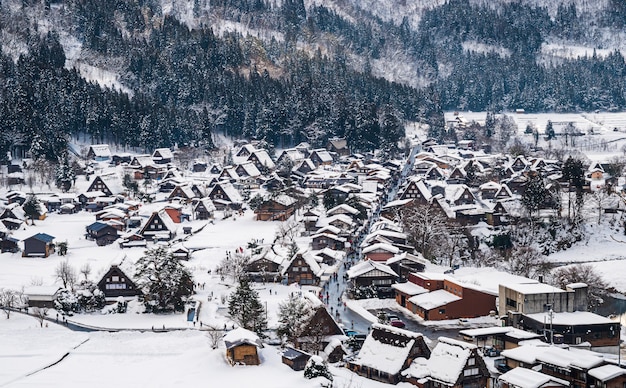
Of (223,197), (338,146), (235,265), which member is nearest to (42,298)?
(235,265)

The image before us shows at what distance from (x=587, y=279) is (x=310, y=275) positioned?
40.4 ft

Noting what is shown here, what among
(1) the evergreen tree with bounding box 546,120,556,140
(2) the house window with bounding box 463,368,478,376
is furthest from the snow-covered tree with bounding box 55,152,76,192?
(1) the evergreen tree with bounding box 546,120,556,140

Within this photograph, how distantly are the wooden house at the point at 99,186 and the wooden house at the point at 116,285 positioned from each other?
20027mm

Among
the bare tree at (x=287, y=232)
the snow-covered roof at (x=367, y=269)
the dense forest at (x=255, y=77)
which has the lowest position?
the snow-covered roof at (x=367, y=269)

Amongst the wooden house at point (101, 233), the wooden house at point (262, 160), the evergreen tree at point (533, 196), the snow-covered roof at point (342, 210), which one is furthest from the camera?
the wooden house at point (262, 160)

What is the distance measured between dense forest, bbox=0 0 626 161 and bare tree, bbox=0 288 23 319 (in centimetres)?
2696

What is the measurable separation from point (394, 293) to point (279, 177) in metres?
22.3

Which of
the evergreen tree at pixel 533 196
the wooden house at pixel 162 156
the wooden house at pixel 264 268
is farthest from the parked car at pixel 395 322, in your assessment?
the wooden house at pixel 162 156

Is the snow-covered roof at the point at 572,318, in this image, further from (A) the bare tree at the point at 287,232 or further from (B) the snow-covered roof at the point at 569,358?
(A) the bare tree at the point at 287,232

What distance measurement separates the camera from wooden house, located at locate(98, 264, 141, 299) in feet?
98.7

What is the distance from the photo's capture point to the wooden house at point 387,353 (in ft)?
71.6

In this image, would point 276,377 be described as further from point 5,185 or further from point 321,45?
point 321,45

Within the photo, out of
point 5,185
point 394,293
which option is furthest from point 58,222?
point 394,293

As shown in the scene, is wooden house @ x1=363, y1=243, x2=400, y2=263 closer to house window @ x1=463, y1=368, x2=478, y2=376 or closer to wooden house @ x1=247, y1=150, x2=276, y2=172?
house window @ x1=463, y1=368, x2=478, y2=376
